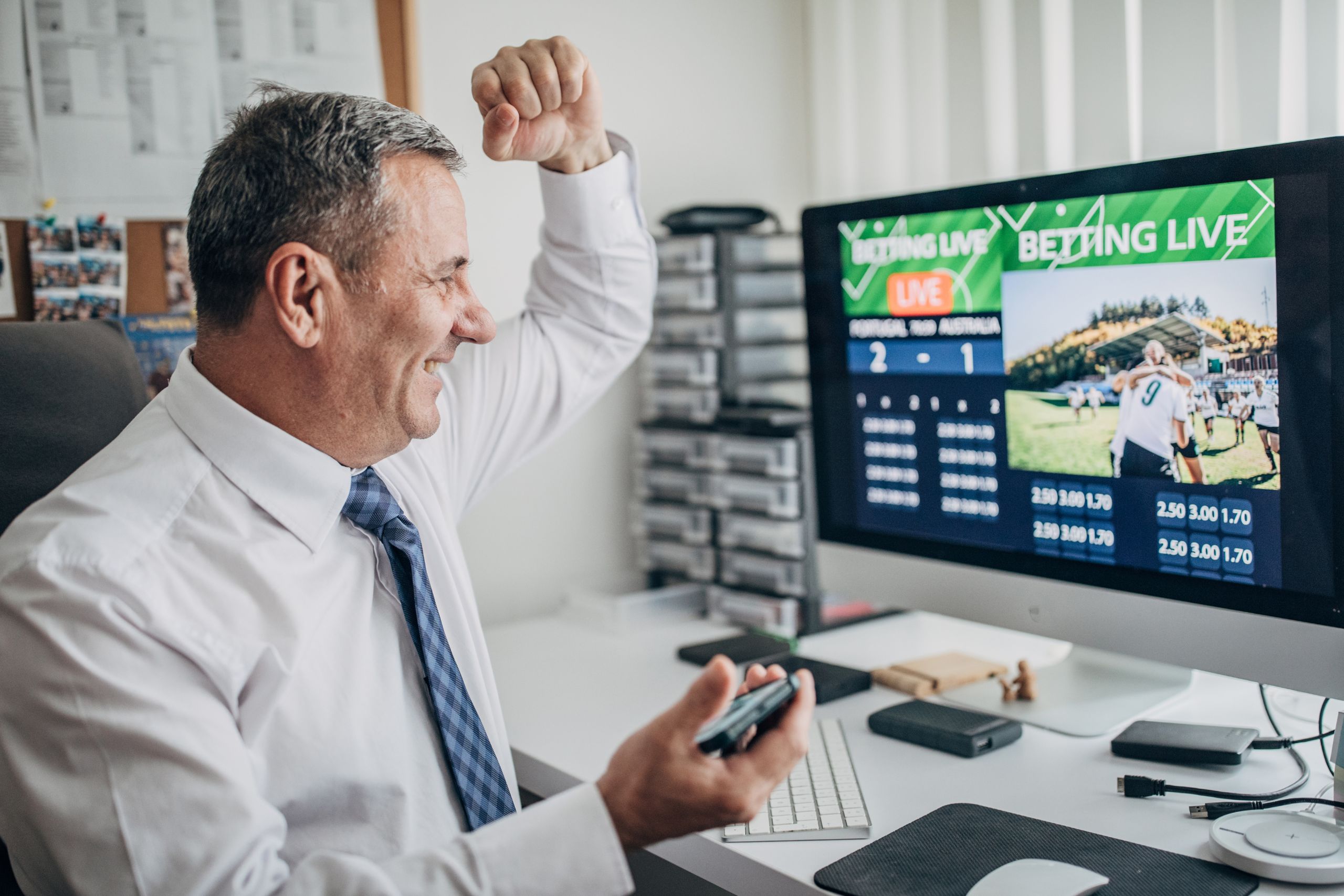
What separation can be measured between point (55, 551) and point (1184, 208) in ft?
3.45

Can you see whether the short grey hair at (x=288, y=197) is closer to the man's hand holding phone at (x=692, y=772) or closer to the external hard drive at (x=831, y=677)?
the man's hand holding phone at (x=692, y=772)

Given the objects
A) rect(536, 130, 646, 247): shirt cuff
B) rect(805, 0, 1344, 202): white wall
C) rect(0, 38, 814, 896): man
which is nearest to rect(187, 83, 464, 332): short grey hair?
rect(0, 38, 814, 896): man

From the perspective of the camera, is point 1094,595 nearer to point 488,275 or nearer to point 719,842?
point 719,842

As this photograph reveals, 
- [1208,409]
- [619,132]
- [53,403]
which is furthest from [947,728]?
[619,132]

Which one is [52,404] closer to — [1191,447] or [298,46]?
[298,46]

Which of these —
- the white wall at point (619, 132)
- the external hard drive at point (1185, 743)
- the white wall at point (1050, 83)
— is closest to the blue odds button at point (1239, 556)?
the external hard drive at point (1185, 743)

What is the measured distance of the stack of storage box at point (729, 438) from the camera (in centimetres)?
172

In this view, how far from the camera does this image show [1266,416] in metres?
1.05

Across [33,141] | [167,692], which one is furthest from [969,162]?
[167,692]

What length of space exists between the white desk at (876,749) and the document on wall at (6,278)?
0.79 meters

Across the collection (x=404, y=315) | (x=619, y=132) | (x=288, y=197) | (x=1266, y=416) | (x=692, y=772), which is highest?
(x=619, y=132)

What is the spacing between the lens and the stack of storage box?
5.64 ft

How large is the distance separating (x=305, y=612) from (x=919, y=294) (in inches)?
32.4

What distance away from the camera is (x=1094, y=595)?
4.03 ft
